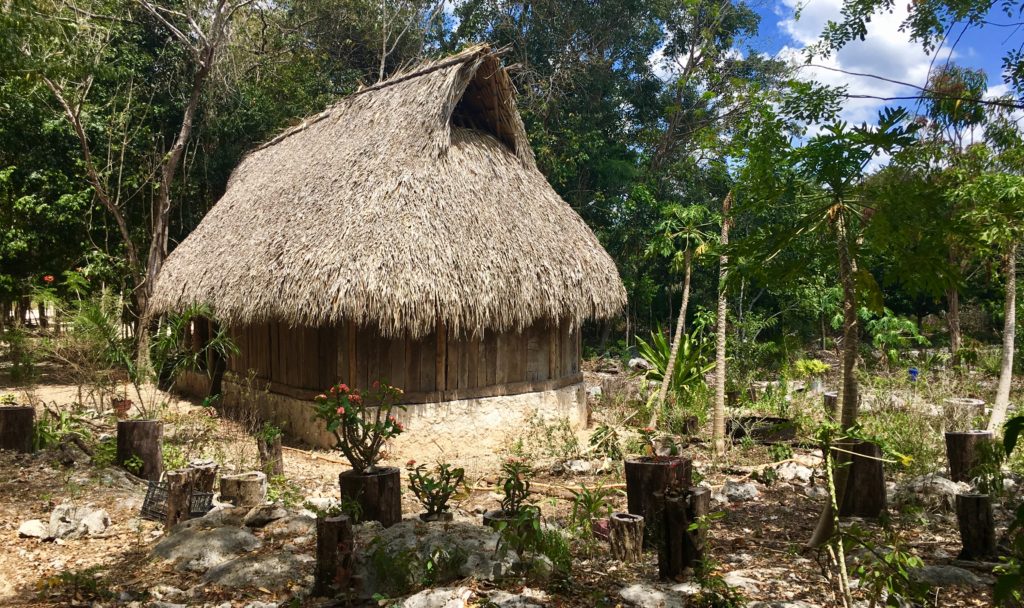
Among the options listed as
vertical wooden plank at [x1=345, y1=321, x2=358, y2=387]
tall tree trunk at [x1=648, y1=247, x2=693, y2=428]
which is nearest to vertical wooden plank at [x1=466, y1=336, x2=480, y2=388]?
vertical wooden plank at [x1=345, y1=321, x2=358, y2=387]

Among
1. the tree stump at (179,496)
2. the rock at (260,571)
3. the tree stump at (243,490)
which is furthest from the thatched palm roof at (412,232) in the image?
the rock at (260,571)

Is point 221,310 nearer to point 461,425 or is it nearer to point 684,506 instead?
point 461,425

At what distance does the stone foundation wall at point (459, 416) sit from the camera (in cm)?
765

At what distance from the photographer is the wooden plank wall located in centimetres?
766

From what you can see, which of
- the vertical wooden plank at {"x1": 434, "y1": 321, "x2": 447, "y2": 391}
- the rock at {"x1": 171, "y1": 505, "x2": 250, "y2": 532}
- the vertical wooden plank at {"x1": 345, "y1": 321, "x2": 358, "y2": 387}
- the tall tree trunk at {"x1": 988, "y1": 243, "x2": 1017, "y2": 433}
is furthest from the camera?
the vertical wooden plank at {"x1": 434, "y1": 321, "x2": 447, "y2": 391}

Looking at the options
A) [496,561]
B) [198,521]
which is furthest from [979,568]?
[198,521]

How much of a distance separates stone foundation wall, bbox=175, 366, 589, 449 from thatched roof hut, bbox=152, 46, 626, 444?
0.21 meters

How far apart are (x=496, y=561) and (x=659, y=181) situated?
13.9 meters

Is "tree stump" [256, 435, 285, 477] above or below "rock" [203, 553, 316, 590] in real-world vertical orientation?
above

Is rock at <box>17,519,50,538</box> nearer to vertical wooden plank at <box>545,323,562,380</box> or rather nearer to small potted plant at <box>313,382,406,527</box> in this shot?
small potted plant at <box>313,382,406,527</box>

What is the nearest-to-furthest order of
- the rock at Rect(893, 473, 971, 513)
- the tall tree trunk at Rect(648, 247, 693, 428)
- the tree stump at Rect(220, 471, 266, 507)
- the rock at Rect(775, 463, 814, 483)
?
the rock at Rect(893, 473, 971, 513) < the tree stump at Rect(220, 471, 266, 507) < the rock at Rect(775, 463, 814, 483) < the tall tree trunk at Rect(648, 247, 693, 428)

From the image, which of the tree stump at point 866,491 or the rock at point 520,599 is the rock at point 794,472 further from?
the rock at point 520,599

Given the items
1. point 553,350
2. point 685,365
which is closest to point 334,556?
point 553,350

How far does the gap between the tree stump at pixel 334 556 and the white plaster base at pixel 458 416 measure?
13.1ft
